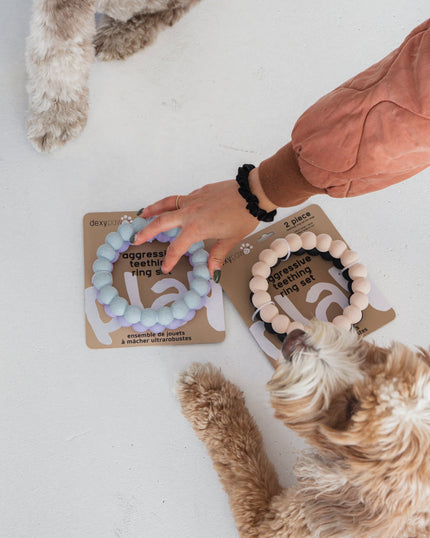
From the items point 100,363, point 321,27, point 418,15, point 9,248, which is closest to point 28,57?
point 9,248

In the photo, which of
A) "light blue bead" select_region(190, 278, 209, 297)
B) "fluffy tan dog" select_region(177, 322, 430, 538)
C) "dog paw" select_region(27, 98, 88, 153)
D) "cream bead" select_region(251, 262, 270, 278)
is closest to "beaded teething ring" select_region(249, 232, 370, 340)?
"cream bead" select_region(251, 262, 270, 278)

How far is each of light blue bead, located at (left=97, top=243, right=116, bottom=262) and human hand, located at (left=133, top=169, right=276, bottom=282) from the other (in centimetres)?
8

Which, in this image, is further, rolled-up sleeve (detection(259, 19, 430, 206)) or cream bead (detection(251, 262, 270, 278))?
cream bead (detection(251, 262, 270, 278))

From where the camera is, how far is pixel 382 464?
598mm

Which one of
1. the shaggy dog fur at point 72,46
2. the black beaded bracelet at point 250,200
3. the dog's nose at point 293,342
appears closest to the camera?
the dog's nose at point 293,342

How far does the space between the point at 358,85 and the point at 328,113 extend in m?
0.06

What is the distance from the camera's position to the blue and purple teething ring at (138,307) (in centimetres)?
91

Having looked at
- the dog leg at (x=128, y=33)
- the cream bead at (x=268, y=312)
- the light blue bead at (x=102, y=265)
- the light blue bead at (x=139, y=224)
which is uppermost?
the dog leg at (x=128, y=33)

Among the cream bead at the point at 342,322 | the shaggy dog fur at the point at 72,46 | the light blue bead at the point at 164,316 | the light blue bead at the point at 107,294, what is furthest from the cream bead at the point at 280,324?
the shaggy dog fur at the point at 72,46

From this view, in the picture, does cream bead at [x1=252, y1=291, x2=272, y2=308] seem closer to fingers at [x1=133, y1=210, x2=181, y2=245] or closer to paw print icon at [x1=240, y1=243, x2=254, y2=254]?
paw print icon at [x1=240, y1=243, x2=254, y2=254]

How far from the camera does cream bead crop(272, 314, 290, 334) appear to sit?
0.94 m

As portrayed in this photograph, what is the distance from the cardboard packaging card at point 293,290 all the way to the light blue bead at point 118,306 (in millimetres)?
223

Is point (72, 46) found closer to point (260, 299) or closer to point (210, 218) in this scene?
point (210, 218)

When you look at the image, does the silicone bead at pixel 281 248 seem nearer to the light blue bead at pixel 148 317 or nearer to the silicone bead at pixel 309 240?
the silicone bead at pixel 309 240
